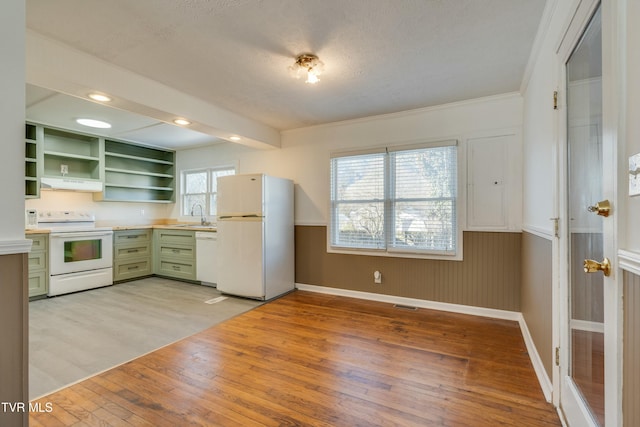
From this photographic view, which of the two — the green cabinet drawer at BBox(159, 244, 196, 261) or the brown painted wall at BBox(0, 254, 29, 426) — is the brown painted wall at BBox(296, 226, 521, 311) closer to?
the green cabinet drawer at BBox(159, 244, 196, 261)

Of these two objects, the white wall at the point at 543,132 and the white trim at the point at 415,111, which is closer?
the white wall at the point at 543,132

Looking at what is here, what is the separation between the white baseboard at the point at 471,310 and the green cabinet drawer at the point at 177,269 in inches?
69.0

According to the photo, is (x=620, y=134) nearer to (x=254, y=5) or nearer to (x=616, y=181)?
(x=616, y=181)

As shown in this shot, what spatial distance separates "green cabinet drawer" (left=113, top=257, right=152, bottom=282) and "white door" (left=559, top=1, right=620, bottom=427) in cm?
539

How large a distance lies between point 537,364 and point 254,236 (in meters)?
3.05

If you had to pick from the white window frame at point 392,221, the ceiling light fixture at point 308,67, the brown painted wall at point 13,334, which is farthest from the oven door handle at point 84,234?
the ceiling light fixture at point 308,67

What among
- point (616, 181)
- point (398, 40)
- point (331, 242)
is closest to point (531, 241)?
point (616, 181)

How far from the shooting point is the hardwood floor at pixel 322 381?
1.65m

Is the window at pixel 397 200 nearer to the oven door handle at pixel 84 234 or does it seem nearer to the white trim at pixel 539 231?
the white trim at pixel 539 231

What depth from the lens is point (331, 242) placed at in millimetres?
4094

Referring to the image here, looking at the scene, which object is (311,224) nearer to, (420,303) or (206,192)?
(420,303)

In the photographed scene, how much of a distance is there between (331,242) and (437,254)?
138 cm

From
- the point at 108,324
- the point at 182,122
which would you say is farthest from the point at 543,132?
the point at 108,324

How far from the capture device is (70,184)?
4.33 metres
